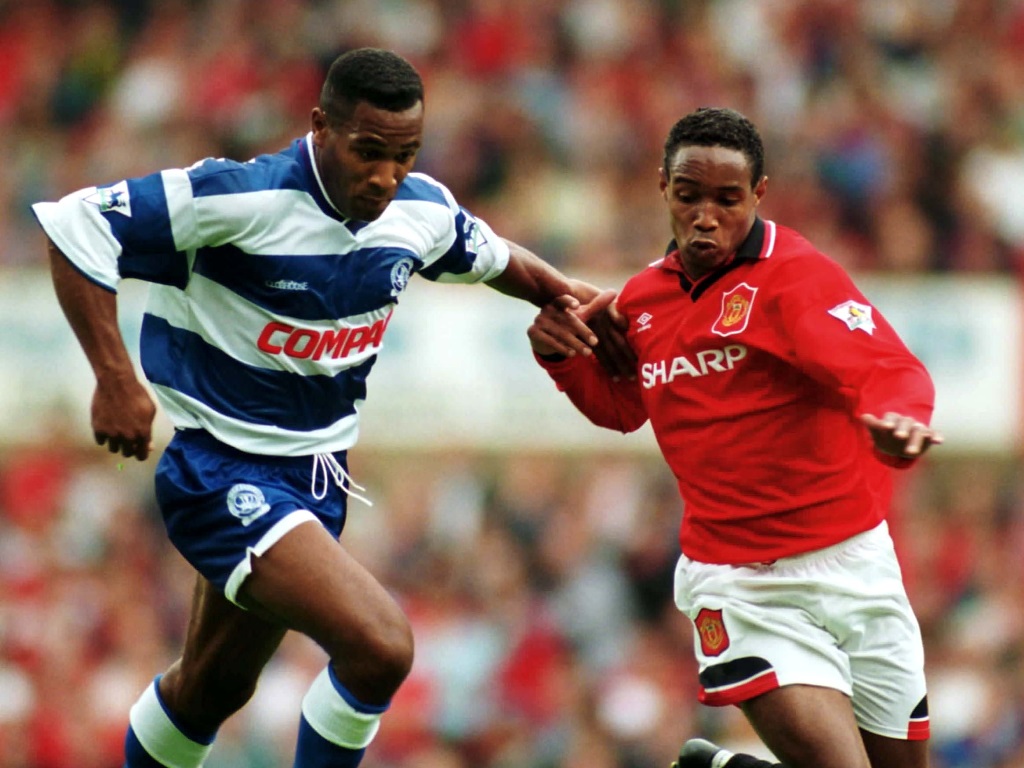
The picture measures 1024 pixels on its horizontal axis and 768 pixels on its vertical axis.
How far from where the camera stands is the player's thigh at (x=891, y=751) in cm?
532

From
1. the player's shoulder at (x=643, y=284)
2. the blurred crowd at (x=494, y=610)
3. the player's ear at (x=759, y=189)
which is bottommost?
the blurred crowd at (x=494, y=610)

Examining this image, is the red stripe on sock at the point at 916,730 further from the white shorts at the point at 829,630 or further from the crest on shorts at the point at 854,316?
the crest on shorts at the point at 854,316

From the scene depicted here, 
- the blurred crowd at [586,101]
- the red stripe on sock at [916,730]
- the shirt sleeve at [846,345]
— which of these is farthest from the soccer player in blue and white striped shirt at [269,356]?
the blurred crowd at [586,101]

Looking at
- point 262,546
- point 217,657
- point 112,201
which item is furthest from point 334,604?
point 112,201

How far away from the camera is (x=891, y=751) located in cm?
533

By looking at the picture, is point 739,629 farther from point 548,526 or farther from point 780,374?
point 548,526

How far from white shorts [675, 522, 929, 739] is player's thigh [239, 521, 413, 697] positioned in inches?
35.3

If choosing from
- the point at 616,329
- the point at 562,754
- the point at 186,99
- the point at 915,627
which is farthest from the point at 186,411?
the point at 186,99

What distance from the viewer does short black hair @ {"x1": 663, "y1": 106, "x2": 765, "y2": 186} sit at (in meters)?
5.25

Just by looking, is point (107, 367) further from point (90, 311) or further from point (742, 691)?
point (742, 691)

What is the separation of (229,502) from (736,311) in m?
1.54

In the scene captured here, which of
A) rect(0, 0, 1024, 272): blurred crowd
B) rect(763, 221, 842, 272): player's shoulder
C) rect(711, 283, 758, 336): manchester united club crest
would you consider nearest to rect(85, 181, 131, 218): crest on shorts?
rect(711, 283, 758, 336): manchester united club crest

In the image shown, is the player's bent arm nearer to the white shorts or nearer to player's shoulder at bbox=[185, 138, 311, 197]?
player's shoulder at bbox=[185, 138, 311, 197]

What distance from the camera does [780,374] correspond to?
5.25 meters
